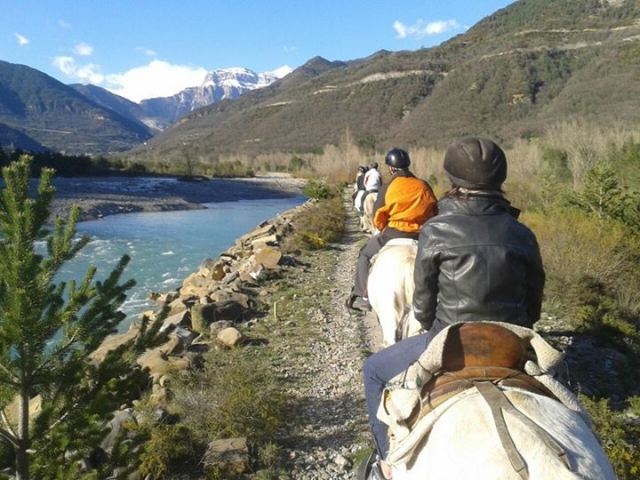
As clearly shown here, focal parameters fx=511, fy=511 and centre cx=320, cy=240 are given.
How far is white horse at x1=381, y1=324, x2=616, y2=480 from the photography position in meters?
1.71

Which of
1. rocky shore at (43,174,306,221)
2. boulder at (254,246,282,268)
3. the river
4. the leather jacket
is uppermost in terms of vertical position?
the leather jacket

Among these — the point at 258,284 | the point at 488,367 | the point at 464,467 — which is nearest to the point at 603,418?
the point at 488,367

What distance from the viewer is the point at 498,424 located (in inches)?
71.0

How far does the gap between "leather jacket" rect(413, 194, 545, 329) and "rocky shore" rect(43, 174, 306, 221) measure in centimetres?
2188

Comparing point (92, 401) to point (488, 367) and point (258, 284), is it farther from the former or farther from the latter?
point (258, 284)

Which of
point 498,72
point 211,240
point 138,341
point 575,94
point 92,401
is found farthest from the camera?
point 498,72

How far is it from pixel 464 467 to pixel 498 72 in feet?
328

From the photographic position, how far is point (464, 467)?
1.80 m

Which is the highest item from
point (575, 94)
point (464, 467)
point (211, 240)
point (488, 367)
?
point (575, 94)

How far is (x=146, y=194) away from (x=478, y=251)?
36778 mm

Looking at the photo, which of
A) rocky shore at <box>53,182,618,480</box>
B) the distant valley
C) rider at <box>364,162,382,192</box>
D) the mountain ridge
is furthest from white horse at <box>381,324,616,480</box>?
the mountain ridge

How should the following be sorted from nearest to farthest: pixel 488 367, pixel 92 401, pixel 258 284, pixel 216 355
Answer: pixel 488 367, pixel 92 401, pixel 216 355, pixel 258 284

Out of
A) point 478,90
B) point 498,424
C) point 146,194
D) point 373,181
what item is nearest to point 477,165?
point 498,424

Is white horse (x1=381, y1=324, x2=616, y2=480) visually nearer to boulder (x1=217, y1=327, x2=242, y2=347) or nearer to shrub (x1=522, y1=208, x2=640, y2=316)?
boulder (x1=217, y1=327, x2=242, y2=347)
